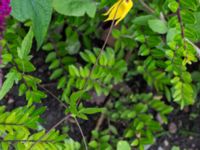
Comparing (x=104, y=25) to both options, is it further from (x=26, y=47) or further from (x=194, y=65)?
(x=26, y=47)

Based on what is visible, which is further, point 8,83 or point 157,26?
point 157,26

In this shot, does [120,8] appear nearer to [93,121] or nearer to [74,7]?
[74,7]

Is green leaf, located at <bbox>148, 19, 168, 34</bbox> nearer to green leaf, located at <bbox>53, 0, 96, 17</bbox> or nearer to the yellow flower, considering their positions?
green leaf, located at <bbox>53, 0, 96, 17</bbox>

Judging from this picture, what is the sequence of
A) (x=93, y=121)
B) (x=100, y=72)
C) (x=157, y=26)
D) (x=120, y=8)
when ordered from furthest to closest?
1. (x=93, y=121)
2. (x=100, y=72)
3. (x=157, y=26)
4. (x=120, y=8)

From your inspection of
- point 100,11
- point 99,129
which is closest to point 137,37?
point 100,11

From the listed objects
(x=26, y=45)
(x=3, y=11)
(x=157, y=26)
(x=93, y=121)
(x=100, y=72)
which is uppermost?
(x=3, y=11)

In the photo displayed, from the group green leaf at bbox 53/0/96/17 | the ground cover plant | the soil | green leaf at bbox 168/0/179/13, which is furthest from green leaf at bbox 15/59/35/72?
the soil

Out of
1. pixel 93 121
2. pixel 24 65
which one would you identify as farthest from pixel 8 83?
pixel 93 121
